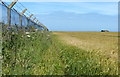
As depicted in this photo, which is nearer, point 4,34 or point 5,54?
point 5,54

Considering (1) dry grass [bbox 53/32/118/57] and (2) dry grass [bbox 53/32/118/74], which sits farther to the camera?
(1) dry grass [bbox 53/32/118/57]

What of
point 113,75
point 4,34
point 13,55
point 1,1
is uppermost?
point 1,1

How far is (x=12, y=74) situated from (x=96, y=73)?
1651 mm

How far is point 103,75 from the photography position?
4969mm

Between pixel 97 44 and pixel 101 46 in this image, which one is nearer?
pixel 101 46

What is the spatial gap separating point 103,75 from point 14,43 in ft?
9.84

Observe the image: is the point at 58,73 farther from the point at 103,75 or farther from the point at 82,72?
the point at 103,75

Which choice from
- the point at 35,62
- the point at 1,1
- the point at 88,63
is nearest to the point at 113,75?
the point at 88,63

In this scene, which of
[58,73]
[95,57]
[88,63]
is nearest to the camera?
[58,73]

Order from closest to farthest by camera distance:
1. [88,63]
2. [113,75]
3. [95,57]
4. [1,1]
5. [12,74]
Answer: [12,74], [113,75], [88,63], [95,57], [1,1]

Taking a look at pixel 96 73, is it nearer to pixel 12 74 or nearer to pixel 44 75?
pixel 44 75

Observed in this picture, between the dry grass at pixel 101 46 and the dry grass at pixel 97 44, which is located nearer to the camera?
the dry grass at pixel 101 46

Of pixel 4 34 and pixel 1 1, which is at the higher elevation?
pixel 1 1

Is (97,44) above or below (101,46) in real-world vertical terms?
below
